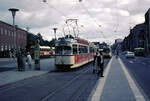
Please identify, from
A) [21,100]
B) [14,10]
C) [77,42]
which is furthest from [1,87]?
[14,10]

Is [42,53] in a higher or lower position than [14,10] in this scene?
lower

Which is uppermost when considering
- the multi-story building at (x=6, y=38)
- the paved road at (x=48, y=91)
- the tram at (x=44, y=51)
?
the multi-story building at (x=6, y=38)

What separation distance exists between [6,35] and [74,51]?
45.3m

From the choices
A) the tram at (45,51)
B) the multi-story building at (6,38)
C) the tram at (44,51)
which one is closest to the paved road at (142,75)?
the multi-story building at (6,38)

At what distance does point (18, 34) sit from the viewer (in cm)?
7062

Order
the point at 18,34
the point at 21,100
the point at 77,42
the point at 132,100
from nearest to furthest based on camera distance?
the point at 132,100, the point at 21,100, the point at 77,42, the point at 18,34

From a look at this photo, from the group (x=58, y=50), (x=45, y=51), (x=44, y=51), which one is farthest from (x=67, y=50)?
(x=45, y=51)

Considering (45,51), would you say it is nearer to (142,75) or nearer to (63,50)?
(63,50)

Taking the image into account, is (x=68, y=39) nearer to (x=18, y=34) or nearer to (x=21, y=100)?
(x=21, y=100)

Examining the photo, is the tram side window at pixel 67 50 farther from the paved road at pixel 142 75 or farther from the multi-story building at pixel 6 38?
the multi-story building at pixel 6 38

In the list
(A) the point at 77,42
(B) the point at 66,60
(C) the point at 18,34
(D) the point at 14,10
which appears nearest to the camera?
(B) the point at 66,60

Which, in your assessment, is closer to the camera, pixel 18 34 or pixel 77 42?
pixel 77 42

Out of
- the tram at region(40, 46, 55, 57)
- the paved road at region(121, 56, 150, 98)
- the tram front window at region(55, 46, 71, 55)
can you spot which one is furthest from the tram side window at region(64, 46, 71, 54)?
the tram at region(40, 46, 55, 57)

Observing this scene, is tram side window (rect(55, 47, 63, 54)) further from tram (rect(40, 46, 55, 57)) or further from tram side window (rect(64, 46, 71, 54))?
tram (rect(40, 46, 55, 57))
